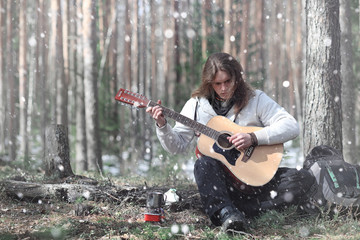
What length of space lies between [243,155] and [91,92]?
546 cm

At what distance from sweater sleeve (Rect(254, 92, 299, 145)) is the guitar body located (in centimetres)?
9

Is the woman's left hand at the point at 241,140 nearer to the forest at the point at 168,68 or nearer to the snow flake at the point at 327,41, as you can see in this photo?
the forest at the point at 168,68

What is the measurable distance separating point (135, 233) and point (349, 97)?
22.3 ft

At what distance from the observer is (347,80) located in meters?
8.40

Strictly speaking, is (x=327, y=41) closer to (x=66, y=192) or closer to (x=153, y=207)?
(x=153, y=207)

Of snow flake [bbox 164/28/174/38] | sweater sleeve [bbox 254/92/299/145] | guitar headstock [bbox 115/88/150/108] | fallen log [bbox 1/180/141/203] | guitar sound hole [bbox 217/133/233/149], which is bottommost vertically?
fallen log [bbox 1/180/141/203]

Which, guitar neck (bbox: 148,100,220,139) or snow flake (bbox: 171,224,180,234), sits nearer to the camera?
snow flake (bbox: 171,224,180,234)

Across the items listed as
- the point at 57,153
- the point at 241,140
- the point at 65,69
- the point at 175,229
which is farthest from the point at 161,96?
the point at 175,229

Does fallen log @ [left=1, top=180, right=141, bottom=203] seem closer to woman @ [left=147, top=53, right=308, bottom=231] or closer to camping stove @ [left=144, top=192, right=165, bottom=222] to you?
camping stove @ [left=144, top=192, right=165, bottom=222]

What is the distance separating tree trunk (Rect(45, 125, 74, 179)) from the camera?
5.12 metres

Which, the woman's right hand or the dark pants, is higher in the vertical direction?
the woman's right hand

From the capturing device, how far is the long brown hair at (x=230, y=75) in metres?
3.77

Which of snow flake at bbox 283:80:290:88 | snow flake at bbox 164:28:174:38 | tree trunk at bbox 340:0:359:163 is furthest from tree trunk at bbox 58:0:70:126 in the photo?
snow flake at bbox 283:80:290:88

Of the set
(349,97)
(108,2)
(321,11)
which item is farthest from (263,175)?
(108,2)
